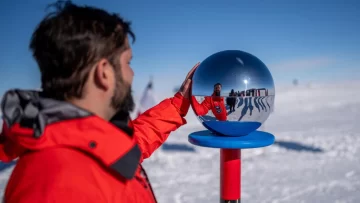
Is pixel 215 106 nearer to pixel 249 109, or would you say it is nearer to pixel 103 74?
pixel 249 109

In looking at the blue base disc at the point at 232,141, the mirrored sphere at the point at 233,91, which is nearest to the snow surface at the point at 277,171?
the blue base disc at the point at 232,141

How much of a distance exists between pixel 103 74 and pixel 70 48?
182 mm

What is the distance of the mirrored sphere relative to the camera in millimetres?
2033

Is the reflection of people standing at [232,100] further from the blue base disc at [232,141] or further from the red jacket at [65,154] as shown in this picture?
the red jacket at [65,154]

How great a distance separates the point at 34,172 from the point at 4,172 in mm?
5107

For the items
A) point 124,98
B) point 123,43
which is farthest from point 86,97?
point 123,43

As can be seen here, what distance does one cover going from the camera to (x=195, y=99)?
2.23m

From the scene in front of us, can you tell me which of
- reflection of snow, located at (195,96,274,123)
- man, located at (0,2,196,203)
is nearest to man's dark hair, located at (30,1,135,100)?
man, located at (0,2,196,203)

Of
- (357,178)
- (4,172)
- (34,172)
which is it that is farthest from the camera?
(4,172)

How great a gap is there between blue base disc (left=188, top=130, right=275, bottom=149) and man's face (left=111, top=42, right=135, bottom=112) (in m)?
0.72

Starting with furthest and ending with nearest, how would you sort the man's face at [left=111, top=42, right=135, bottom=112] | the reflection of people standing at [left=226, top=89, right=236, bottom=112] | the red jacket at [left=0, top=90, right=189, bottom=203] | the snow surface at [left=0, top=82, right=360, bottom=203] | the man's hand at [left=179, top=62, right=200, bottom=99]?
the snow surface at [left=0, top=82, right=360, bottom=203] < the man's hand at [left=179, top=62, right=200, bottom=99] < the reflection of people standing at [left=226, top=89, right=236, bottom=112] < the man's face at [left=111, top=42, right=135, bottom=112] < the red jacket at [left=0, top=90, right=189, bottom=203]

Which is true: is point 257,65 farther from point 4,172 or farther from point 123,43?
point 4,172

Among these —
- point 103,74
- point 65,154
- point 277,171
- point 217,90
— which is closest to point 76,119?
point 65,154

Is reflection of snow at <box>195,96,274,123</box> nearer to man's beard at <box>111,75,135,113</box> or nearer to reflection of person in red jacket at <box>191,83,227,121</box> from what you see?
reflection of person in red jacket at <box>191,83,227,121</box>
